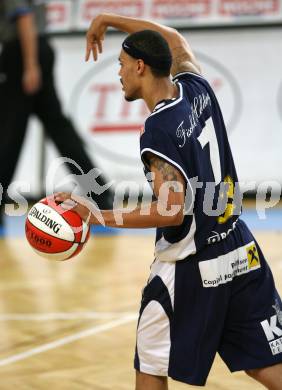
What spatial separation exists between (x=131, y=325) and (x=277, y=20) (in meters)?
5.66

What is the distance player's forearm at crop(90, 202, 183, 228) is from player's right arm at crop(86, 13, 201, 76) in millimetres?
978

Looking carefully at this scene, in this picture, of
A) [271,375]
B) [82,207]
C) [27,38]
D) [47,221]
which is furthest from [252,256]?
[27,38]

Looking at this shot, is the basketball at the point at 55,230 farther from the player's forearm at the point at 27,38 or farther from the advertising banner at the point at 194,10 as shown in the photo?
the advertising banner at the point at 194,10

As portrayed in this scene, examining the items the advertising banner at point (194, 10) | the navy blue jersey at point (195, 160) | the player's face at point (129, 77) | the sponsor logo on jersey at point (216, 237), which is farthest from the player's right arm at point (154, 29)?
the advertising banner at point (194, 10)

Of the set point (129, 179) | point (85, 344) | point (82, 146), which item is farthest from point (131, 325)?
point (129, 179)

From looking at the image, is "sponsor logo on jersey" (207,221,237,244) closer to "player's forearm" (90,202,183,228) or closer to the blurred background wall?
"player's forearm" (90,202,183,228)

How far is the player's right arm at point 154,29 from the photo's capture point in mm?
4984

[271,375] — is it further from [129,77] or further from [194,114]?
[129,77]

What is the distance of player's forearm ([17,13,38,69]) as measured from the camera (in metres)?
9.59

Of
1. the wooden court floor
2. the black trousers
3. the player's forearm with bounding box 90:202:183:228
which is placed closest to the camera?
the player's forearm with bounding box 90:202:183:228

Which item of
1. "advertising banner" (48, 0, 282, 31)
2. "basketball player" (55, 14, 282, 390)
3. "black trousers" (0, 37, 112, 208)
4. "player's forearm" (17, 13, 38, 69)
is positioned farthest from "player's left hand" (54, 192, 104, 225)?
"advertising banner" (48, 0, 282, 31)

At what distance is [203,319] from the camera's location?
4.45m

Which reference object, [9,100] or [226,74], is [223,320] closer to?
[9,100]

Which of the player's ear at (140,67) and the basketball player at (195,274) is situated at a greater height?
the player's ear at (140,67)
